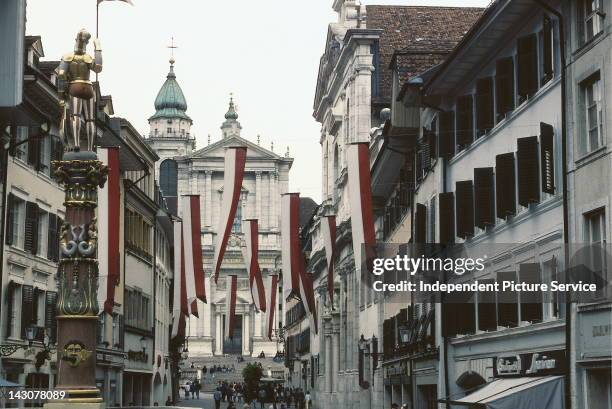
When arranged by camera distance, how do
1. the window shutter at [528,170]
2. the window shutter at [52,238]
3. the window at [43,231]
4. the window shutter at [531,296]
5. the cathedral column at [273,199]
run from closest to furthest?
the window shutter at [528,170] < the window shutter at [531,296] < the window at [43,231] < the window shutter at [52,238] < the cathedral column at [273,199]

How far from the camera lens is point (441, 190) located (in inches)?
1606

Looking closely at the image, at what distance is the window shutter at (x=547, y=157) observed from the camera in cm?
2833

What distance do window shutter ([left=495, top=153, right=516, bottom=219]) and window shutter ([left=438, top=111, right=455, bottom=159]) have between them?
7492 mm

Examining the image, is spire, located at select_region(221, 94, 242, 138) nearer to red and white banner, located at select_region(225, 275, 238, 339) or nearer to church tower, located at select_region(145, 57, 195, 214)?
church tower, located at select_region(145, 57, 195, 214)

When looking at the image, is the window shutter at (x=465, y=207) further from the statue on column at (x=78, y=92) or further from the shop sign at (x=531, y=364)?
the statue on column at (x=78, y=92)

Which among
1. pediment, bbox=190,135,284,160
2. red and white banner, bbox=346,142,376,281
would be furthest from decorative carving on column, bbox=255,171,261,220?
red and white banner, bbox=346,142,376,281

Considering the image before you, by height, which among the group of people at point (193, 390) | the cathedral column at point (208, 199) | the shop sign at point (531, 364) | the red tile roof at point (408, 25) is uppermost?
the cathedral column at point (208, 199)

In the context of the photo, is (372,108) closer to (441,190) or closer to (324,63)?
(324,63)

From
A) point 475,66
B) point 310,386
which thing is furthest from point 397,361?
point 310,386

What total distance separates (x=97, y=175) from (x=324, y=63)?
65.5 meters

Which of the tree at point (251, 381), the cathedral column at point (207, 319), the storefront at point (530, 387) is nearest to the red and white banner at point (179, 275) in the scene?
the storefront at point (530, 387)

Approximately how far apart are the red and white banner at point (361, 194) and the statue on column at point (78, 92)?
15.1 meters

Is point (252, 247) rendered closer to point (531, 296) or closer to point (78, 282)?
A: point (531, 296)

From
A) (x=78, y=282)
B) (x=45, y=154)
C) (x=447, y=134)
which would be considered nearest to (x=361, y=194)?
(x=447, y=134)
